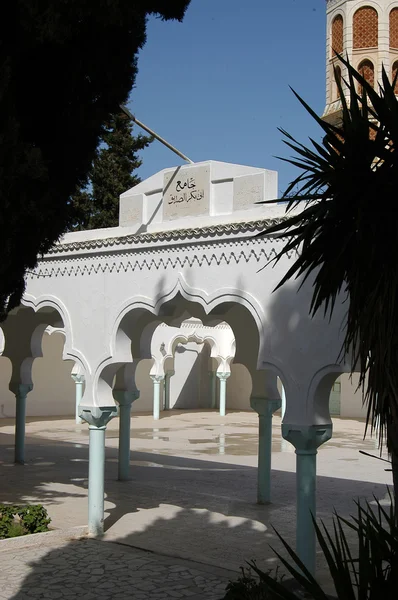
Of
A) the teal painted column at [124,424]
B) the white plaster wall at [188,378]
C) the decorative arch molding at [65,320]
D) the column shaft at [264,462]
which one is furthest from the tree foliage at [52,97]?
the white plaster wall at [188,378]

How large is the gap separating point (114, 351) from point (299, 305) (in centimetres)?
281

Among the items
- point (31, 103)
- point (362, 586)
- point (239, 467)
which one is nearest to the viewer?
point (362, 586)

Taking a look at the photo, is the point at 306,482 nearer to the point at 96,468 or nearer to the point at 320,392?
the point at 320,392

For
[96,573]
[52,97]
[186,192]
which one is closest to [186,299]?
[186,192]

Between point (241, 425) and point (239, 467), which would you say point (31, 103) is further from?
point (241, 425)

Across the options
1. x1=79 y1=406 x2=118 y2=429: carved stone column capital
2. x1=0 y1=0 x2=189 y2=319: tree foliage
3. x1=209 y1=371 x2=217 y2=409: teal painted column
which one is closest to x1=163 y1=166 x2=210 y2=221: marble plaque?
x1=0 y1=0 x2=189 y2=319: tree foliage

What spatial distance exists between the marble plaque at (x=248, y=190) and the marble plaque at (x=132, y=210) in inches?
62.3

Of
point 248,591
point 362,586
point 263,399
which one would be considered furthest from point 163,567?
point 362,586

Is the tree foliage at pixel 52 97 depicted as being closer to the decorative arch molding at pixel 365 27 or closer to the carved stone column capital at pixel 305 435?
the carved stone column capital at pixel 305 435

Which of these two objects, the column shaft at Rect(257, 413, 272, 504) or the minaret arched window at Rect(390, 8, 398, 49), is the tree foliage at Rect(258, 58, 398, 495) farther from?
the minaret arched window at Rect(390, 8, 398, 49)

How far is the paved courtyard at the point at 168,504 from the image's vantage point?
7.97 m

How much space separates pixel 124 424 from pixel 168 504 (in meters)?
1.95

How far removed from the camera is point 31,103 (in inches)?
290

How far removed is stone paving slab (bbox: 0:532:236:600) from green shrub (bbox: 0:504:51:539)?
0.65 ft
